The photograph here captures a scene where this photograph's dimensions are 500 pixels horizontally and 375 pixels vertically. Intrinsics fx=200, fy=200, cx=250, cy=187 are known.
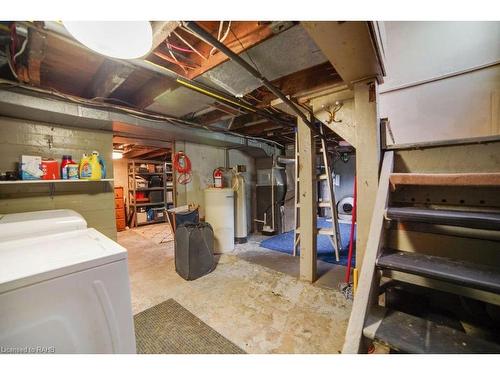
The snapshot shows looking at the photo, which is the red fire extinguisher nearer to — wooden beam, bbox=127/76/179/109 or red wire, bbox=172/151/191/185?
red wire, bbox=172/151/191/185

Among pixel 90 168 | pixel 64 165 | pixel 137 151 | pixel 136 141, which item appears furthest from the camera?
pixel 137 151

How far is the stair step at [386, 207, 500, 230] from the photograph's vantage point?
2.77ft

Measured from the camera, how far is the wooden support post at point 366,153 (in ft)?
5.06

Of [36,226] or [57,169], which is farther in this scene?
[57,169]

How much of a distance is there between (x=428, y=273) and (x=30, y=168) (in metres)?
3.40

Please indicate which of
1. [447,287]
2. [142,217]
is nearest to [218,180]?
[447,287]

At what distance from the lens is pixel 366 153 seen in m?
1.57

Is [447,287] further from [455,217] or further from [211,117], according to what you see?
[211,117]

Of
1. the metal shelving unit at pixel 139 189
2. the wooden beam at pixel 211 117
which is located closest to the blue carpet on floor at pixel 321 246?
the wooden beam at pixel 211 117

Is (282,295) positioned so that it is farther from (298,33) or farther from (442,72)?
(442,72)

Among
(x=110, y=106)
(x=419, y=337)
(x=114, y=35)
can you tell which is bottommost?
(x=419, y=337)

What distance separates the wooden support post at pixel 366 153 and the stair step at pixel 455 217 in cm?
57

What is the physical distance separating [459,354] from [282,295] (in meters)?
1.61

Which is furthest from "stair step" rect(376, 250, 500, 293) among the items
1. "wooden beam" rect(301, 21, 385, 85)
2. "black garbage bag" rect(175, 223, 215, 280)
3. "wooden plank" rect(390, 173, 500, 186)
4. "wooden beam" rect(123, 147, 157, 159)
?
"wooden beam" rect(123, 147, 157, 159)
